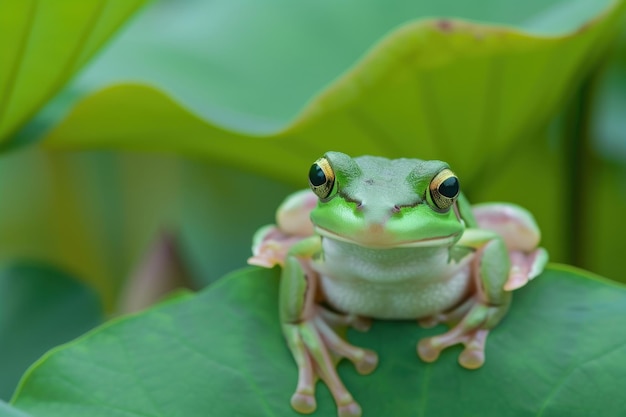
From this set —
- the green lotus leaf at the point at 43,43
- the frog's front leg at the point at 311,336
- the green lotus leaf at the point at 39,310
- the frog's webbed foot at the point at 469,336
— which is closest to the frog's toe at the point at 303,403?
the frog's front leg at the point at 311,336

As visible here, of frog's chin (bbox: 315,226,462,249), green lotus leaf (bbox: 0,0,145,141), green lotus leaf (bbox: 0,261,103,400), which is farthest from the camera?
green lotus leaf (bbox: 0,261,103,400)

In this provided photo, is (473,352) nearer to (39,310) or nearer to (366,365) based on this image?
(366,365)

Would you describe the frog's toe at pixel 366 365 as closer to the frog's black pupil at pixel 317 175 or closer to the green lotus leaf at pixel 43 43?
the frog's black pupil at pixel 317 175

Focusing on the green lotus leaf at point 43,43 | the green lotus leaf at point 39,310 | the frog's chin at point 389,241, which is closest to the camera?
the frog's chin at point 389,241

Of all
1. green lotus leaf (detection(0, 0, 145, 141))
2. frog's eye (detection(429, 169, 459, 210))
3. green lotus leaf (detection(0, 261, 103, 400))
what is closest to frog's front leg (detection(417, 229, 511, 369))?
frog's eye (detection(429, 169, 459, 210))

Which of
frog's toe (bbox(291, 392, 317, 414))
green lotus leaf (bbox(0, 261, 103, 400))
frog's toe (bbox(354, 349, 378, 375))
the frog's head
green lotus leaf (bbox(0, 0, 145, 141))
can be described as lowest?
green lotus leaf (bbox(0, 261, 103, 400))

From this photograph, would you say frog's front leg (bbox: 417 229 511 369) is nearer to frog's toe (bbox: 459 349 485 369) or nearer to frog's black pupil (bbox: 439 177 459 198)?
frog's toe (bbox: 459 349 485 369)

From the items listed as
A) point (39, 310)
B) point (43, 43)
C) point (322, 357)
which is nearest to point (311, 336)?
point (322, 357)

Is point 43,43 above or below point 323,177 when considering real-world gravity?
above
